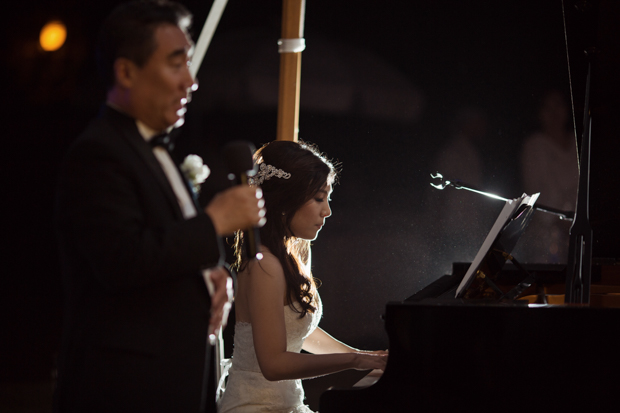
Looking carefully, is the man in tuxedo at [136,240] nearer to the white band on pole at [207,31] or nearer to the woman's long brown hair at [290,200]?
the woman's long brown hair at [290,200]

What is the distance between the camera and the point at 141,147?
96 centimetres

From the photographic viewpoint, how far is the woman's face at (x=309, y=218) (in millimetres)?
1911

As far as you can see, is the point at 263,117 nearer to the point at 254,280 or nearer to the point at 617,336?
the point at 254,280

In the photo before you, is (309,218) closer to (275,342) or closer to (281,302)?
(281,302)

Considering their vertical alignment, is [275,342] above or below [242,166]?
below

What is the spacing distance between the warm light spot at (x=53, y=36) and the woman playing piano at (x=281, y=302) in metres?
0.93

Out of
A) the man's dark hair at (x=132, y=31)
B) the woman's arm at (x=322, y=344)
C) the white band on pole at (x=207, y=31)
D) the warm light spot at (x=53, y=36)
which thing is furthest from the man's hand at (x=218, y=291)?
the warm light spot at (x=53, y=36)

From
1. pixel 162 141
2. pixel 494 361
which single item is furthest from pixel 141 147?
pixel 494 361

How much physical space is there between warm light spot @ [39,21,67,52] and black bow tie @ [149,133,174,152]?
1.44 m

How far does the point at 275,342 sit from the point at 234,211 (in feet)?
2.62

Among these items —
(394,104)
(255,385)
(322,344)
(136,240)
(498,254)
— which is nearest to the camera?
(136,240)

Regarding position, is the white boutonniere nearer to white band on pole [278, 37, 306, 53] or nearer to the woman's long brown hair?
the woman's long brown hair

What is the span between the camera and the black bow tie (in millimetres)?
1006

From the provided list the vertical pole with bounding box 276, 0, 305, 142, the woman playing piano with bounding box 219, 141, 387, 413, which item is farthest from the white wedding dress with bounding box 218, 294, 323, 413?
the vertical pole with bounding box 276, 0, 305, 142
